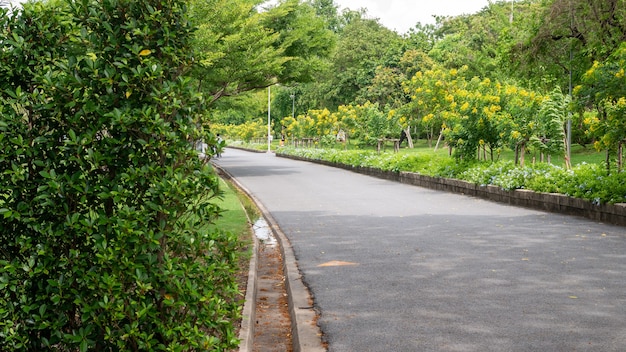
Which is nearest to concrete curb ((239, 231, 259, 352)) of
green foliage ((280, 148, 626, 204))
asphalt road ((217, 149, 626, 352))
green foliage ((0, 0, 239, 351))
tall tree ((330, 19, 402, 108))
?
asphalt road ((217, 149, 626, 352))

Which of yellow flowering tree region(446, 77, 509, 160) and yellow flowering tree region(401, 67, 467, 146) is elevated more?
yellow flowering tree region(401, 67, 467, 146)

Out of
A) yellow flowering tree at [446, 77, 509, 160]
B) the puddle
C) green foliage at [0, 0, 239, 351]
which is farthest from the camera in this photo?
yellow flowering tree at [446, 77, 509, 160]

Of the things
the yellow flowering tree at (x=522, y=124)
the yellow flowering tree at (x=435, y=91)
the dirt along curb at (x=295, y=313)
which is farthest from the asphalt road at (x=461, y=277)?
the yellow flowering tree at (x=435, y=91)

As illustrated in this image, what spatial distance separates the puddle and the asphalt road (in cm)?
30

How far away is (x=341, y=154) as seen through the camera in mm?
34844

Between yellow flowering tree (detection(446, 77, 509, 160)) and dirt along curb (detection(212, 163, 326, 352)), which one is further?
yellow flowering tree (detection(446, 77, 509, 160))

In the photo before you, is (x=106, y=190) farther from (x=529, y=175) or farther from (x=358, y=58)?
(x=358, y=58)

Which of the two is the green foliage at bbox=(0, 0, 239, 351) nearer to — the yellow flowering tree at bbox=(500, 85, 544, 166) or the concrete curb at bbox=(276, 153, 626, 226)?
the concrete curb at bbox=(276, 153, 626, 226)

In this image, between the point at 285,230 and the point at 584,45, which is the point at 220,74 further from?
the point at 285,230

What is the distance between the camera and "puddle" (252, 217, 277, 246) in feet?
36.8

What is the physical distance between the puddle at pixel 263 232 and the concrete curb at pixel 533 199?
19.6 feet

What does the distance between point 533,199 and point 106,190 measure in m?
13.1

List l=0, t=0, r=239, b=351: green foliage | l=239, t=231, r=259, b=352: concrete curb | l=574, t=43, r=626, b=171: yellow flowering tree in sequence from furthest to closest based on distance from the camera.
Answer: l=574, t=43, r=626, b=171: yellow flowering tree
l=239, t=231, r=259, b=352: concrete curb
l=0, t=0, r=239, b=351: green foliage

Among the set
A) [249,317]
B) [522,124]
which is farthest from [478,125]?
A: [249,317]
